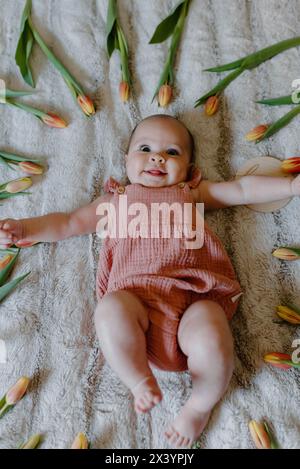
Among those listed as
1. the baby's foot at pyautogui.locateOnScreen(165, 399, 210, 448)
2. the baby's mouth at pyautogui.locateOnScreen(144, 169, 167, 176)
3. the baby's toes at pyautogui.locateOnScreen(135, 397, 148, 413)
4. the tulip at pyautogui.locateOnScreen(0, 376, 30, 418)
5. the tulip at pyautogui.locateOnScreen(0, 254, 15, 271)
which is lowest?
the baby's foot at pyautogui.locateOnScreen(165, 399, 210, 448)

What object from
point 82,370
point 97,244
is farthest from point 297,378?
point 97,244

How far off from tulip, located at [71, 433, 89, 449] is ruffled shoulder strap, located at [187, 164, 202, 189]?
651 mm

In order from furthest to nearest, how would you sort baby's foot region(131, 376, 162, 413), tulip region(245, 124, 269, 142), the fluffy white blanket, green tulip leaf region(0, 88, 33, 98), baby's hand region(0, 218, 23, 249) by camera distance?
1. green tulip leaf region(0, 88, 33, 98)
2. tulip region(245, 124, 269, 142)
3. baby's hand region(0, 218, 23, 249)
4. the fluffy white blanket
5. baby's foot region(131, 376, 162, 413)

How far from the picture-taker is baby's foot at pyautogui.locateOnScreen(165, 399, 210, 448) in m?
0.99

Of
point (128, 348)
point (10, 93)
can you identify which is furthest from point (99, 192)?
point (128, 348)

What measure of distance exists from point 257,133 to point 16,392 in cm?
89

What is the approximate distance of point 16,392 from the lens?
108 cm

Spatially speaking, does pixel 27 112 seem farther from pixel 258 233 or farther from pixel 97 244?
pixel 258 233

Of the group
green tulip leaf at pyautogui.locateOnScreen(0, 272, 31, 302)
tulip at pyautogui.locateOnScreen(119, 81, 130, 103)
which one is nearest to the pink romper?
green tulip leaf at pyautogui.locateOnScreen(0, 272, 31, 302)

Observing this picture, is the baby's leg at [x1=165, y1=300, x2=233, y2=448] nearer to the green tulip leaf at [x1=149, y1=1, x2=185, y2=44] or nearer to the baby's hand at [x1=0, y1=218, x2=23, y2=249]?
the baby's hand at [x1=0, y1=218, x2=23, y2=249]

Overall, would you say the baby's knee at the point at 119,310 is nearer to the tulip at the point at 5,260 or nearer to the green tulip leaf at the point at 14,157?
the tulip at the point at 5,260

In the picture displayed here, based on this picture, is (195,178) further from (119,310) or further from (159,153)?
(119,310)

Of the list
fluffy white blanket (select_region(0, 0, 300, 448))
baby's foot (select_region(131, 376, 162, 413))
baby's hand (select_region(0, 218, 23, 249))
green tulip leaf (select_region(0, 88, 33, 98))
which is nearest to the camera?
baby's foot (select_region(131, 376, 162, 413))

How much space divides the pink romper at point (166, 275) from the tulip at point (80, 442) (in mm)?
215
